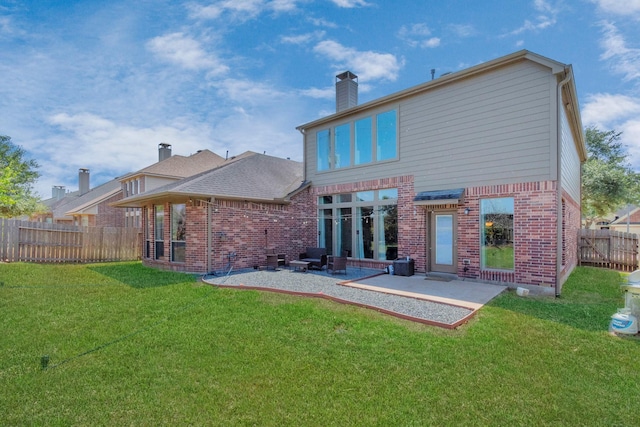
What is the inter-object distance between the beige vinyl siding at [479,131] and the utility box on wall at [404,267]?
2.29 metres

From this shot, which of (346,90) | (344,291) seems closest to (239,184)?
(346,90)

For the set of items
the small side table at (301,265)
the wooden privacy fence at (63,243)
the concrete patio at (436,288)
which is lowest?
the concrete patio at (436,288)

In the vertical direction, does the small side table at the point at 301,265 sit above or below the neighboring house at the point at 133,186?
below

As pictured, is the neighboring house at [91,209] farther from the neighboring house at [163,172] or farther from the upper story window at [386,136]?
the upper story window at [386,136]

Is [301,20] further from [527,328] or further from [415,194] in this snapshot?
[527,328]

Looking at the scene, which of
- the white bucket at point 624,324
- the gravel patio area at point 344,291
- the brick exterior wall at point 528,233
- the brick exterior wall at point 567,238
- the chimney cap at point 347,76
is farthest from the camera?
the chimney cap at point 347,76

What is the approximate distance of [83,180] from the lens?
100ft

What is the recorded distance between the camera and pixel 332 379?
3.57 meters

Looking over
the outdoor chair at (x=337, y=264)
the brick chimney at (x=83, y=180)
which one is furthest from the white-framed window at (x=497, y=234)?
the brick chimney at (x=83, y=180)

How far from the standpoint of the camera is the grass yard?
3004 millimetres

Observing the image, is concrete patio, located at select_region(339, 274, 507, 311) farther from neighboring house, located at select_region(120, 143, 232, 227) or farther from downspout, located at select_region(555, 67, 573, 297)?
neighboring house, located at select_region(120, 143, 232, 227)

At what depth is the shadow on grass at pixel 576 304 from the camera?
539 cm

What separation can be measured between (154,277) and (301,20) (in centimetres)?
922

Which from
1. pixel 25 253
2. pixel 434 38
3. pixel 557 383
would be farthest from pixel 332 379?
pixel 25 253
